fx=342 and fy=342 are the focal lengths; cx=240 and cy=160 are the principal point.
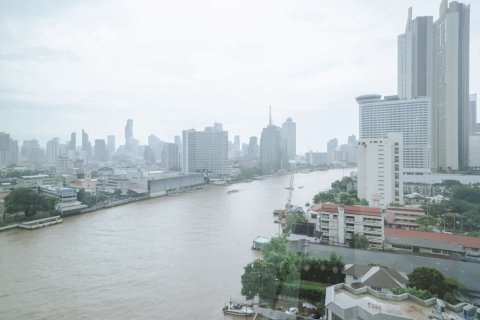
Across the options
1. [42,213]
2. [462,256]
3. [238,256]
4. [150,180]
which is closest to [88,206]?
[42,213]

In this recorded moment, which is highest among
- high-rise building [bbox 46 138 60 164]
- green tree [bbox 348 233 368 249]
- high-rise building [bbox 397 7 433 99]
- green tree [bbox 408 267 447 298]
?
high-rise building [bbox 397 7 433 99]

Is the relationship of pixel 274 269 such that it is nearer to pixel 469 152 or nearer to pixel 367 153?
pixel 367 153

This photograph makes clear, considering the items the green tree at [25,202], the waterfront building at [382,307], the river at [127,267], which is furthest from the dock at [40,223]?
the waterfront building at [382,307]

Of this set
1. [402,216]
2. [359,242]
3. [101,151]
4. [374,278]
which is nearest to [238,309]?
[374,278]

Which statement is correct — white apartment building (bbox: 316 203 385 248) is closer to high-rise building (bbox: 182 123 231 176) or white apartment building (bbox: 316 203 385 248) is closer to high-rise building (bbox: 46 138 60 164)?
high-rise building (bbox: 46 138 60 164)

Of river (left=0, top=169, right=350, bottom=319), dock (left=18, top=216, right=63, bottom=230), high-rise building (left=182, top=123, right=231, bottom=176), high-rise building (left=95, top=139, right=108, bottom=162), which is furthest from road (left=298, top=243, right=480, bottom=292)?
high-rise building (left=95, top=139, right=108, bottom=162)

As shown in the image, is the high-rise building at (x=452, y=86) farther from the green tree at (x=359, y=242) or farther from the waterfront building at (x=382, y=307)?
the waterfront building at (x=382, y=307)

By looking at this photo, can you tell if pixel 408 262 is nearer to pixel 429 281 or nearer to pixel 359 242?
pixel 429 281
